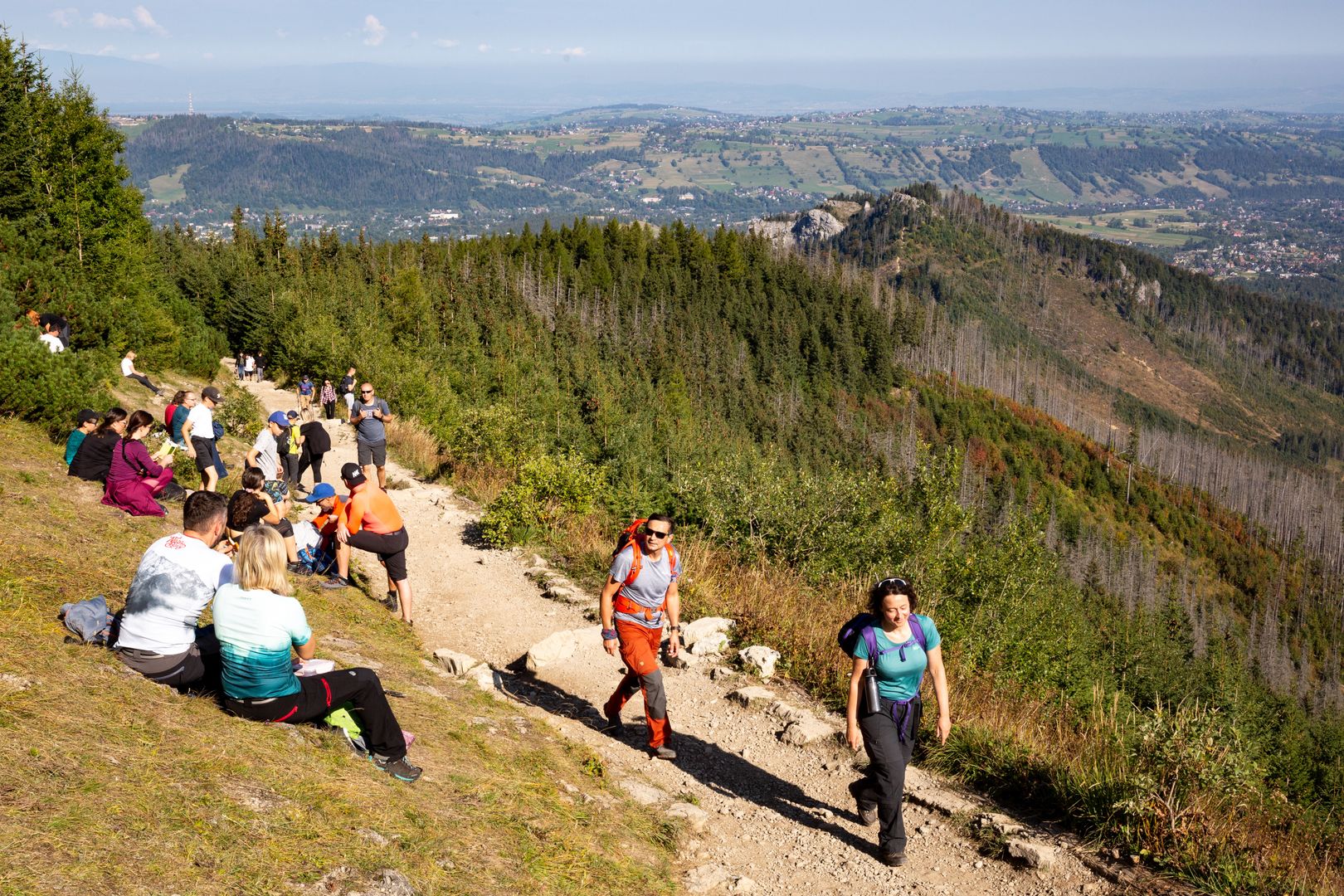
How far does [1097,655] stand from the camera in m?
46.9

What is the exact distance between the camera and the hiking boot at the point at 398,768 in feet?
19.3

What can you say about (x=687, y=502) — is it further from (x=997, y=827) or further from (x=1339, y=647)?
(x=1339, y=647)

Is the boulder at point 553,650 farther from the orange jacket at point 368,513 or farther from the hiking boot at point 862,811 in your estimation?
the hiking boot at point 862,811

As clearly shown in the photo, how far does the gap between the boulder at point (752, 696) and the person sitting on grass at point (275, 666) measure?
409 cm

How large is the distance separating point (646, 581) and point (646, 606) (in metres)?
0.25

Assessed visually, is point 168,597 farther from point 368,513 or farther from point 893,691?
point 893,691

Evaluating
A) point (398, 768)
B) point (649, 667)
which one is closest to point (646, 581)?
point (649, 667)

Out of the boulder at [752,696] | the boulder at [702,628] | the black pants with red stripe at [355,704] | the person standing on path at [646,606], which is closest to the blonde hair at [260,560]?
the black pants with red stripe at [355,704]

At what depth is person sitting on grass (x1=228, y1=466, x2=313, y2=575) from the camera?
313 inches

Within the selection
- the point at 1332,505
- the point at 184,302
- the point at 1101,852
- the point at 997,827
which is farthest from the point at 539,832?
the point at 1332,505

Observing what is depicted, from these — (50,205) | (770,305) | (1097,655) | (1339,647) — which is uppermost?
(50,205)

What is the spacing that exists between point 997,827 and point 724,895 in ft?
7.50

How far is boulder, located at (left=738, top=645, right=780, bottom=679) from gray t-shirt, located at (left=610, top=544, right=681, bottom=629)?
260 centimetres

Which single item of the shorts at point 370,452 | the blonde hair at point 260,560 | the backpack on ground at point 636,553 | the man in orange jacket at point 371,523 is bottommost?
the shorts at point 370,452
